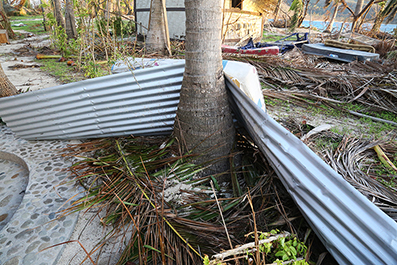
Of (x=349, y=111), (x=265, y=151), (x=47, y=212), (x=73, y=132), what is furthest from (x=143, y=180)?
(x=349, y=111)

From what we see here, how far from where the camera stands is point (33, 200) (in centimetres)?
199

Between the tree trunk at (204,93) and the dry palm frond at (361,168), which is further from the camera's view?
the tree trunk at (204,93)

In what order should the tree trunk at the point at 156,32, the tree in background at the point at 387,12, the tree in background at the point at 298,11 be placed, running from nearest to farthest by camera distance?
the tree trunk at the point at 156,32 → the tree in background at the point at 387,12 → the tree in background at the point at 298,11

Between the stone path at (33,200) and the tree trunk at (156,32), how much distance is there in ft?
15.4

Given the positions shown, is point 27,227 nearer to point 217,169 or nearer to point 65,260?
point 65,260

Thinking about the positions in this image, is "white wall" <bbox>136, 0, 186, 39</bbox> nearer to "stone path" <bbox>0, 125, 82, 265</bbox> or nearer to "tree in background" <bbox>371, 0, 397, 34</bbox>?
"stone path" <bbox>0, 125, 82, 265</bbox>

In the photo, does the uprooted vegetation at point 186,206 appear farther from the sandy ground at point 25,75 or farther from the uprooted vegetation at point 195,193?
the sandy ground at point 25,75

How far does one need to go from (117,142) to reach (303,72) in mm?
4598

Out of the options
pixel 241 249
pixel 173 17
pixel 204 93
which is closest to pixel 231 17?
pixel 173 17

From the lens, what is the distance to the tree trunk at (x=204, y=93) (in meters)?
1.87

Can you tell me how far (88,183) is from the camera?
215 centimetres

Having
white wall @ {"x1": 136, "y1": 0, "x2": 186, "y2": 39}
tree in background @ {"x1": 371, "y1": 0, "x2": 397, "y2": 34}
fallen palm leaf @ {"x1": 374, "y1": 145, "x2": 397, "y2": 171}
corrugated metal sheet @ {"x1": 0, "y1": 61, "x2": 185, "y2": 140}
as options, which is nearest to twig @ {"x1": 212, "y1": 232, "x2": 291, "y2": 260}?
corrugated metal sheet @ {"x1": 0, "y1": 61, "x2": 185, "y2": 140}

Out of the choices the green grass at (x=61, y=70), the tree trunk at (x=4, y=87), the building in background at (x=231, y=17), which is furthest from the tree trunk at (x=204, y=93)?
the building in background at (x=231, y=17)

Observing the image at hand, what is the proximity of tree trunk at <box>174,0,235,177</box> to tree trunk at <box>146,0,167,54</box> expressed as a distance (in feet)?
17.1
